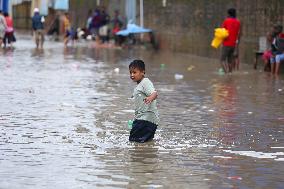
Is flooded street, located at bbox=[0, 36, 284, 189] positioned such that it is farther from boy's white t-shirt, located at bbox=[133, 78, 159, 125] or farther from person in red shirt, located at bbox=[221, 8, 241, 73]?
person in red shirt, located at bbox=[221, 8, 241, 73]

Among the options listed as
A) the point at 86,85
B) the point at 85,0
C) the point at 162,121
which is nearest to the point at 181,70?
the point at 86,85

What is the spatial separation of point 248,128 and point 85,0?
39.8 meters

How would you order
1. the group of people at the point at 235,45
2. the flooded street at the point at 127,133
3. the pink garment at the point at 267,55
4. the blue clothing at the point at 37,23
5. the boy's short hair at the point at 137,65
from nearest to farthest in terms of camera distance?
the flooded street at the point at 127,133, the boy's short hair at the point at 137,65, the group of people at the point at 235,45, the pink garment at the point at 267,55, the blue clothing at the point at 37,23

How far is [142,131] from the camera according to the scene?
34.1ft

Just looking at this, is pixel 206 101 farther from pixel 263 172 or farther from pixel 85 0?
pixel 85 0

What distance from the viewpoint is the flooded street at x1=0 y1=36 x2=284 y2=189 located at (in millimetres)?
8164

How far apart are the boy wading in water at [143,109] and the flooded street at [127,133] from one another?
15 cm

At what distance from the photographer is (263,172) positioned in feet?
28.0

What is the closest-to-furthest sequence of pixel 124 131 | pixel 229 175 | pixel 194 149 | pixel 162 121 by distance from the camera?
pixel 229 175, pixel 194 149, pixel 124 131, pixel 162 121

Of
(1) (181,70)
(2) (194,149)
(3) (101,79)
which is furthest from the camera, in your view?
(1) (181,70)

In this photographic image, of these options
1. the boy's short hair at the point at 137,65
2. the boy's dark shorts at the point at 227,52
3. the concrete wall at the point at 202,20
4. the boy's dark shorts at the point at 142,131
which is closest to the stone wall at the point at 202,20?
the concrete wall at the point at 202,20

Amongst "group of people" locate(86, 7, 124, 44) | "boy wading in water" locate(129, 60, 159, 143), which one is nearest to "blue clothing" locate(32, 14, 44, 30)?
"group of people" locate(86, 7, 124, 44)

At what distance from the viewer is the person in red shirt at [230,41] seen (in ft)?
71.9

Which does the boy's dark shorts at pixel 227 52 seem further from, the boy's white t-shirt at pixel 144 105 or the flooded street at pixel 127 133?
the boy's white t-shirt at pixel 144 105
